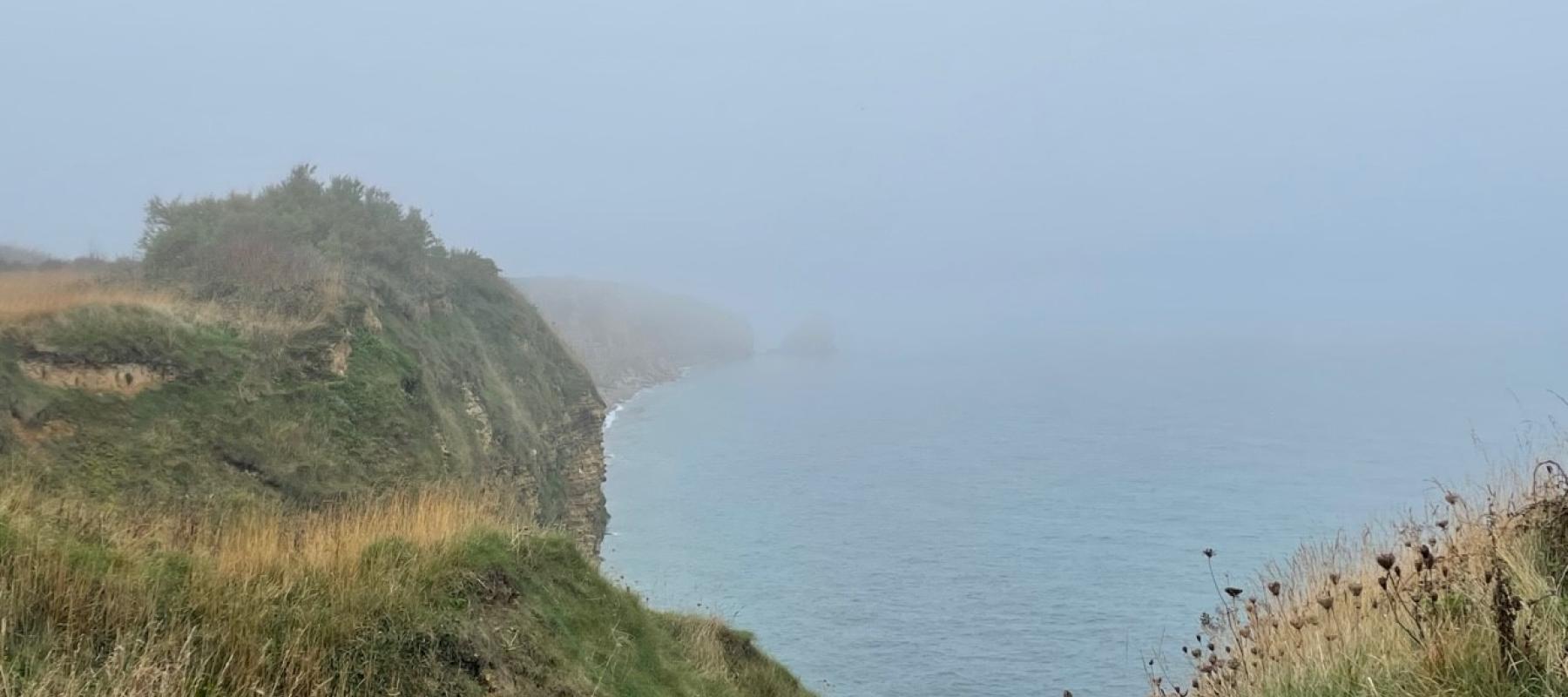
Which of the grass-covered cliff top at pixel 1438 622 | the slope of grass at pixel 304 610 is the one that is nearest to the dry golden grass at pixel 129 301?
the slope of grass at pixel 304 610

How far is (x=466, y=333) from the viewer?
94.2 feet

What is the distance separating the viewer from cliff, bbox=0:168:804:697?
5227mm

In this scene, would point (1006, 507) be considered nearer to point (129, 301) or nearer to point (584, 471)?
point (584, 471)

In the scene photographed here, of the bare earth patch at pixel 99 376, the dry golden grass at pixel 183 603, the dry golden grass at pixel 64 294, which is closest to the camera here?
the dry golden grass at pixel 183 603

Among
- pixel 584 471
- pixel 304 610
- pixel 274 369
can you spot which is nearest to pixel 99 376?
pixel 274 369

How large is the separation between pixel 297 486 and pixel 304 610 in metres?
10.8

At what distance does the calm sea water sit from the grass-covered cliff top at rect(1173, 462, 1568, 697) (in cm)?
179

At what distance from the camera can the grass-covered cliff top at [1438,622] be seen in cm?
460

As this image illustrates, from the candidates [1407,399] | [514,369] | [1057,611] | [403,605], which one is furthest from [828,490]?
[1407,399]

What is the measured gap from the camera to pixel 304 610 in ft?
18.9

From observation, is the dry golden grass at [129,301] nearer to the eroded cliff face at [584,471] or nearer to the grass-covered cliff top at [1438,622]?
the eroded cliff face at [584,471]

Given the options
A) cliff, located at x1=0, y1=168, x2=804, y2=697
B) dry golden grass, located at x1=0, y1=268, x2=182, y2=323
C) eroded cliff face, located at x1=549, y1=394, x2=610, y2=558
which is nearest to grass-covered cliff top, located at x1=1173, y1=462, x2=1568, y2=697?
cliff, located at x1=0, y1=168, x2=804, y2=697

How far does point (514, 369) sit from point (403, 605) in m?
26.2

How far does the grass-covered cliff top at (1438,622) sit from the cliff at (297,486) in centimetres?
548
